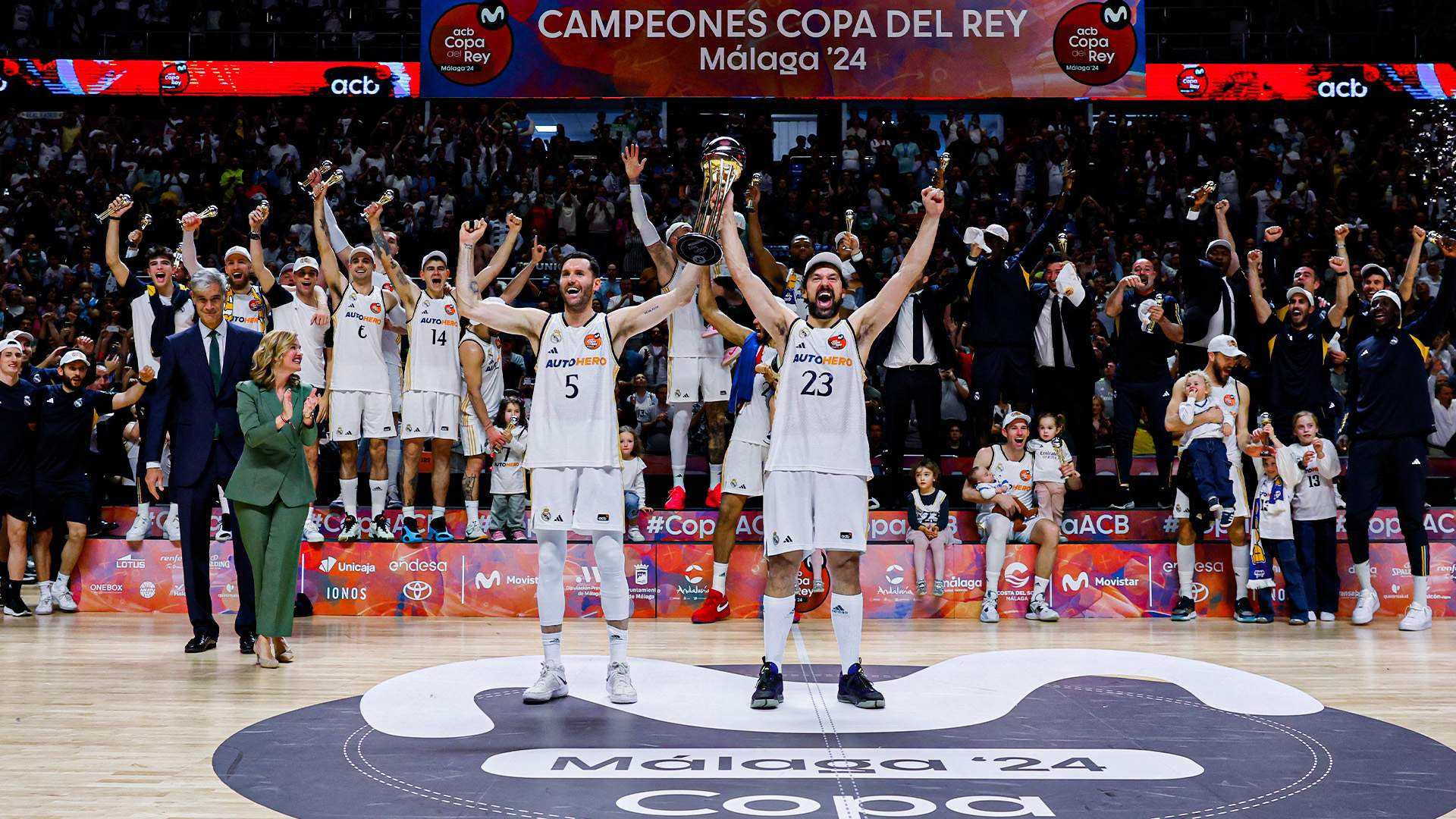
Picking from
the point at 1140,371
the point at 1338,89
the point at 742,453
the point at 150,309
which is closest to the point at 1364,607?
the point at 1140,371

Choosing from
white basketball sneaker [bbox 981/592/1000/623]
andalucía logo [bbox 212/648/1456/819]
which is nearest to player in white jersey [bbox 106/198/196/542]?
andalucía logo [bbox 212/648/1456/819]

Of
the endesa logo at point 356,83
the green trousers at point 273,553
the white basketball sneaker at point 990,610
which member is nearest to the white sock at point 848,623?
the green trousers at point 273,553

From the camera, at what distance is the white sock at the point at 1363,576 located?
991 centimetres

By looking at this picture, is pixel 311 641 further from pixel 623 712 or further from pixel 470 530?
pixel 623 712

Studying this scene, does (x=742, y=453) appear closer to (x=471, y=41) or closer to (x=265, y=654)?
(x=265, y=654)

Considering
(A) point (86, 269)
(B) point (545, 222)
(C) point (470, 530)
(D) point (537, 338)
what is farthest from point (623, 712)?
(A) point (86, 269)

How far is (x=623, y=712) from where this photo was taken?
616 centimetres

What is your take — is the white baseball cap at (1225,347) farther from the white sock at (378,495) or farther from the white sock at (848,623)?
the white sock at (378,495)

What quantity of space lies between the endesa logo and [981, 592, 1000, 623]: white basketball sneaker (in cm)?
1496

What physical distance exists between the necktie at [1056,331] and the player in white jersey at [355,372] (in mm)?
5769

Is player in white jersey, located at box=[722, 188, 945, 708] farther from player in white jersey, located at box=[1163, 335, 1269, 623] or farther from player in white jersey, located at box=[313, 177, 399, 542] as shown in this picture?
player in white jersey, located at box=[313, 177, 399, 542]

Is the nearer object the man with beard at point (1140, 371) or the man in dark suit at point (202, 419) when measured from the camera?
the man in dark suit at point (202, 419)

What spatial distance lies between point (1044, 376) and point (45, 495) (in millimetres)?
8535

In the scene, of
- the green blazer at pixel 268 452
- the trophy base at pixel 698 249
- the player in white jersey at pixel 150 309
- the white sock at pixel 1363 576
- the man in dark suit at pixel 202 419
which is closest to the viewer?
the trophy base at pixel 698 249
